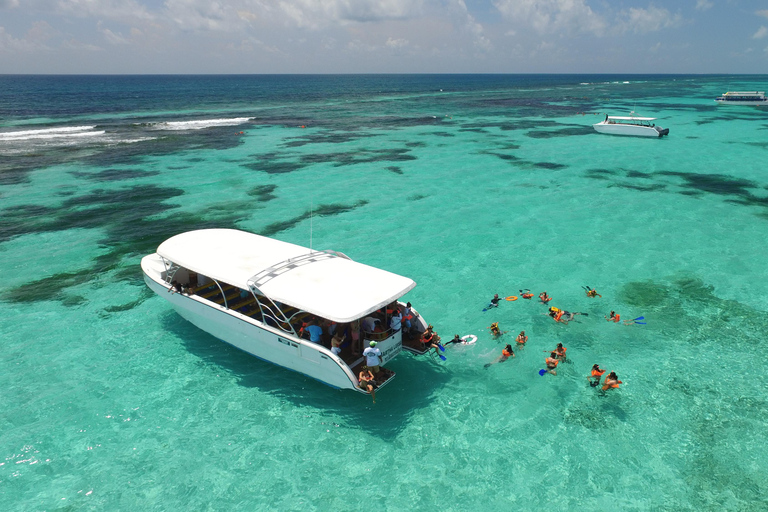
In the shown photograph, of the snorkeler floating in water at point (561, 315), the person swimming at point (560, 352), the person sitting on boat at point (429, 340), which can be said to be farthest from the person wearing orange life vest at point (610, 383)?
the person sitting on boat at point (429, 340)

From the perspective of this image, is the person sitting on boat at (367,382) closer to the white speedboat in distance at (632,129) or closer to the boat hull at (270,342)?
the boat hull at (270,342)

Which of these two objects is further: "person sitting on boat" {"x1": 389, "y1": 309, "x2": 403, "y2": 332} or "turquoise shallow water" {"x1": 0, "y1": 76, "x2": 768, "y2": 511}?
"person sitting on boat" {"x1": 389, "y1": 309, "x2": 403, "y2": 332}

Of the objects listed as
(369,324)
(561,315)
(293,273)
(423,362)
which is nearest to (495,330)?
(561,315)

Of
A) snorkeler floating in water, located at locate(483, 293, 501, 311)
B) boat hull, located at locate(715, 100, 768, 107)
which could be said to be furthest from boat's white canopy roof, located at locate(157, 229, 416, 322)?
boat hull, located at locate(715, 100, 768, 107)

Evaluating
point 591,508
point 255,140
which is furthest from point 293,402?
point 255,140

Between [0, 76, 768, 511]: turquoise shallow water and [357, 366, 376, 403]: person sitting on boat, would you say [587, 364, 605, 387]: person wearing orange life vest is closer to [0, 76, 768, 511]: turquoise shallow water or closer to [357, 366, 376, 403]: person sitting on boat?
[0, 76, 768, 511]: turquoise shallow water

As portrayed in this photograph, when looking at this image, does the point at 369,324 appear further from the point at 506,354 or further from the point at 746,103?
the point at 746,103
